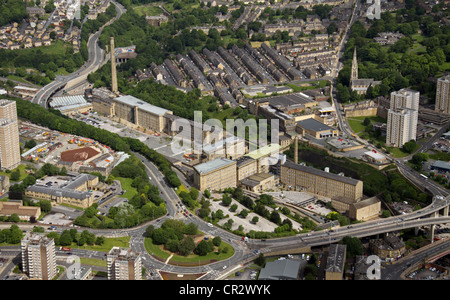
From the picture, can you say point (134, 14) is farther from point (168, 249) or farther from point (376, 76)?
point (168, 249)

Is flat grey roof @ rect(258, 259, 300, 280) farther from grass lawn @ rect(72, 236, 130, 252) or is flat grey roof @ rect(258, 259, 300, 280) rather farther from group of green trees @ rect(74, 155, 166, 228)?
group of green trees @ rect(74, 155, 166, 228)

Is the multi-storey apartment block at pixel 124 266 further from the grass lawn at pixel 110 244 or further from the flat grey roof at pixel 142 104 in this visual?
the flat grey roof at pixel 142 104

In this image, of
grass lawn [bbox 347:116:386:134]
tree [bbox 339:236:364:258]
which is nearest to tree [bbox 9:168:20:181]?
tree [bbox 339:236:364:258]

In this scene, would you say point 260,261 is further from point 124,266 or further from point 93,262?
point 93,262

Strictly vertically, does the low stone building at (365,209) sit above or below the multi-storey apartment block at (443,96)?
below

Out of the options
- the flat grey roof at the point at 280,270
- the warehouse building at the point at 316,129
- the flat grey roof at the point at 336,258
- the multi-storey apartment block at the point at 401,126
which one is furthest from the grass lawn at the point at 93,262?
the multi-storey apartment block at the point at 401,126

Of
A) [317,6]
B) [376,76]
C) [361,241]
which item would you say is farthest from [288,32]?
[361,241]
